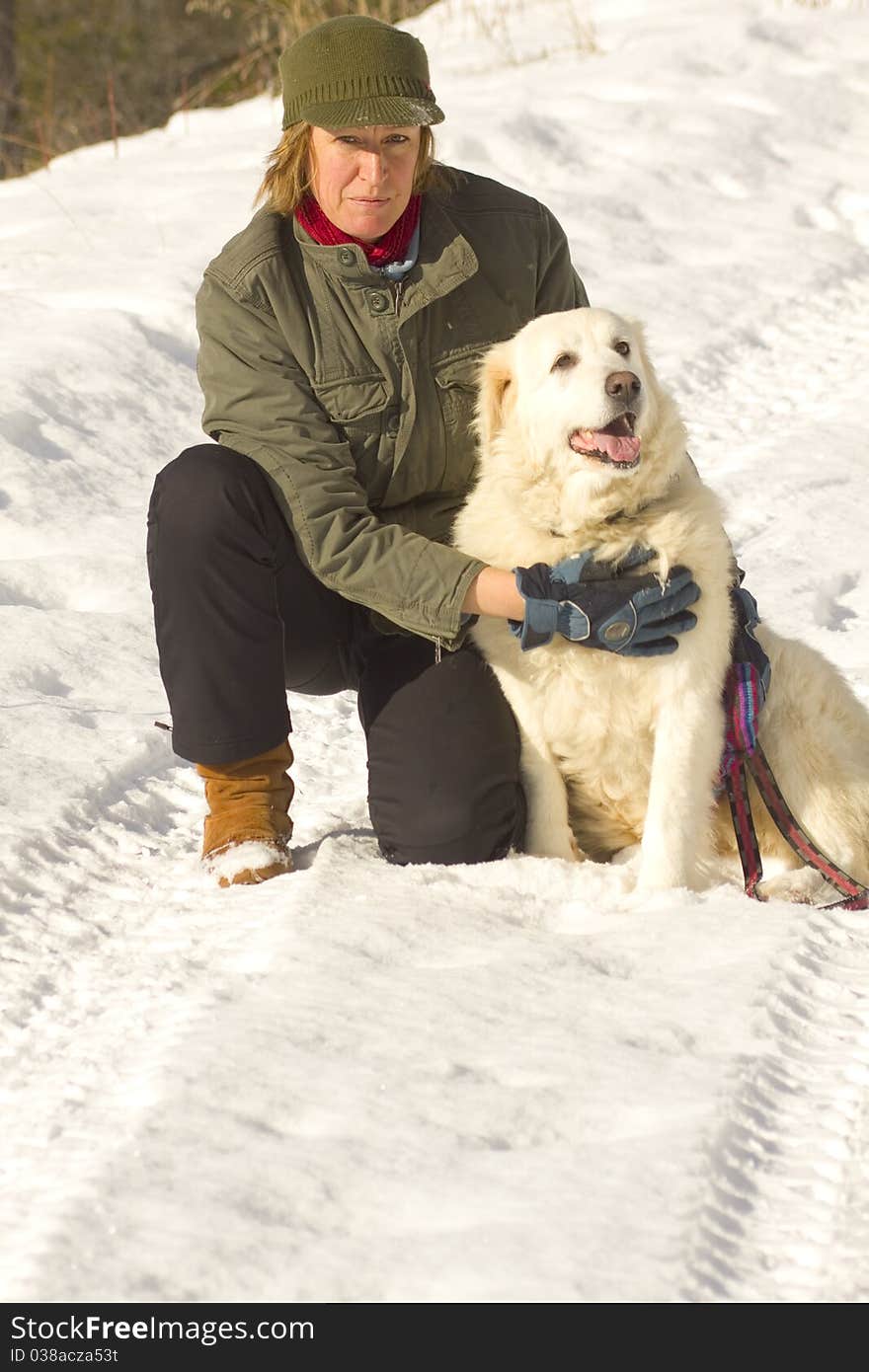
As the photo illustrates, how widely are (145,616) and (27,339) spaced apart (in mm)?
1673

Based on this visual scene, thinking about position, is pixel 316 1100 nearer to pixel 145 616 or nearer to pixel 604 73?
pixel 145 616

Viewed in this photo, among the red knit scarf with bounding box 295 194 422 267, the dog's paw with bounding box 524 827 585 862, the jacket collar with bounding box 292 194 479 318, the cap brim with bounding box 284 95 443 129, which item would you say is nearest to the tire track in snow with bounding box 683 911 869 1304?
the dog's paw with bounding box 524 827 585 862

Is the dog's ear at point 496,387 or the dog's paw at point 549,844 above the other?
the dog's ear at point 496,387

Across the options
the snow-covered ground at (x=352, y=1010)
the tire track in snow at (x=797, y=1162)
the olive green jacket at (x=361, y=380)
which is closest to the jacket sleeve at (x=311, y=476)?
the olive green jacket at (x=361, y=380)

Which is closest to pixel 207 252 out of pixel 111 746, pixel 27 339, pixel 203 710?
pixel 27 339

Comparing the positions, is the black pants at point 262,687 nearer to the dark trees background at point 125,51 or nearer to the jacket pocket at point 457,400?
the jacket pocket at point 457,400

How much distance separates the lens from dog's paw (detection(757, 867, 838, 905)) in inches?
114

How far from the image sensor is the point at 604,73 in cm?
825

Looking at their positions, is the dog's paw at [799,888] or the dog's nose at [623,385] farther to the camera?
the dog's paw at [799,888]

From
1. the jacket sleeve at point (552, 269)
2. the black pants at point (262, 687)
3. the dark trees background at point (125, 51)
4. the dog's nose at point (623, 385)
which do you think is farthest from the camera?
the dark trees background at point (125, 51)

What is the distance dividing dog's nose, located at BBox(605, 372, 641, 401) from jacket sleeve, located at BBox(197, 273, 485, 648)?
15.8 inches

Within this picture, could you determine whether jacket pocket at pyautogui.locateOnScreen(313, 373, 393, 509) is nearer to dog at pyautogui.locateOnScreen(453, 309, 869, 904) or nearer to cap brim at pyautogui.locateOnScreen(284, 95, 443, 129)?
dog at pyautogui.locateOnScreen(453, 309, 869, 904)

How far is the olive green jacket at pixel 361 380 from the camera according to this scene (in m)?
2.90

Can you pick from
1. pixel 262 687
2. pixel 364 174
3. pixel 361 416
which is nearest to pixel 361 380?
pixel 361 416
